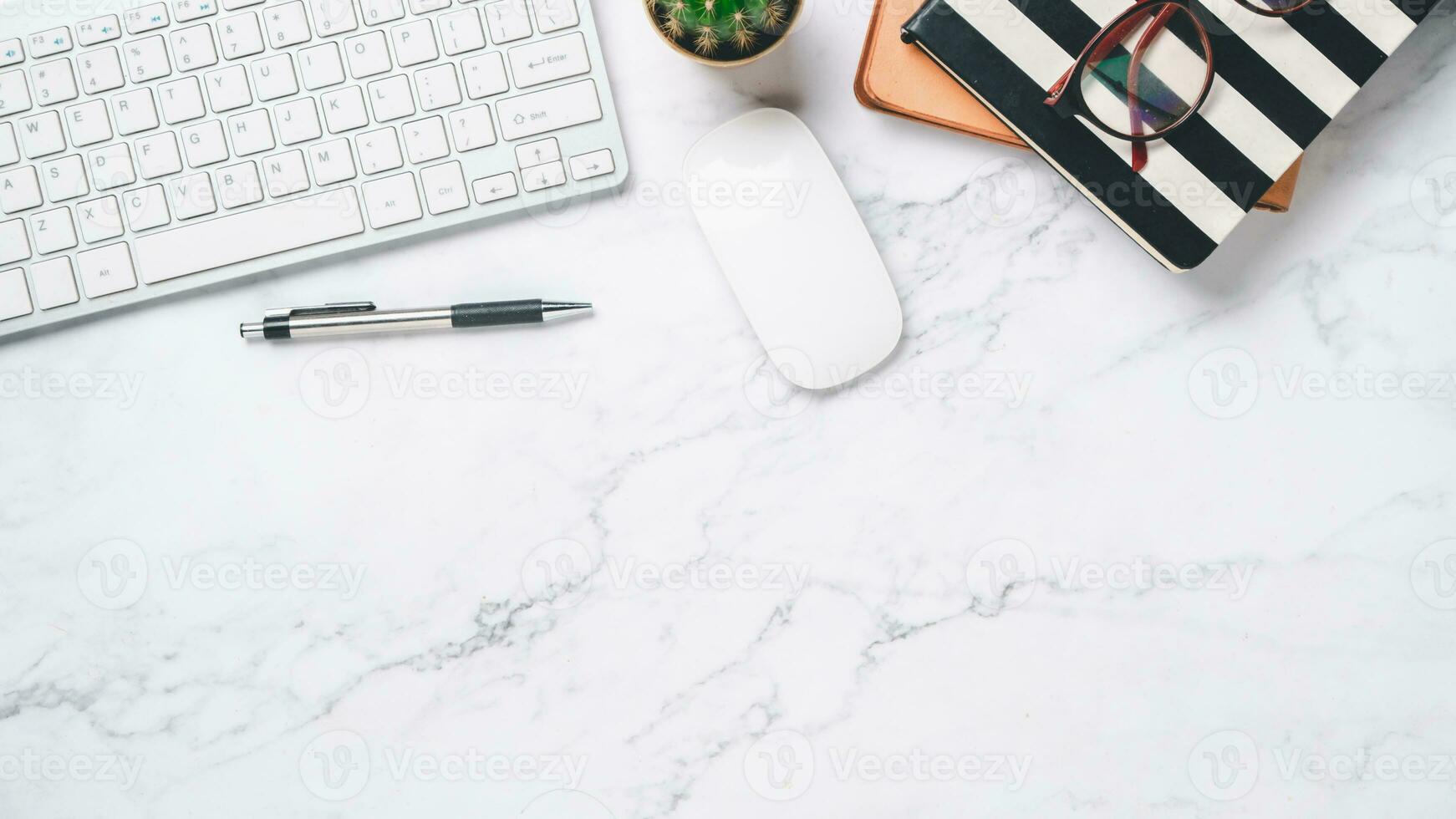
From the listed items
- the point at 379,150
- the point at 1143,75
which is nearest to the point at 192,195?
the point at 379,150

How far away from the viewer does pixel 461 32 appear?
1.94 ft

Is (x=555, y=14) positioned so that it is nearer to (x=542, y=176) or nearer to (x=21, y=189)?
(x=542, y=176)

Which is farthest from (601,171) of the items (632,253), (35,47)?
(35,47)

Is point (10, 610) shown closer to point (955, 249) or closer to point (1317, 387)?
point (955, 249)

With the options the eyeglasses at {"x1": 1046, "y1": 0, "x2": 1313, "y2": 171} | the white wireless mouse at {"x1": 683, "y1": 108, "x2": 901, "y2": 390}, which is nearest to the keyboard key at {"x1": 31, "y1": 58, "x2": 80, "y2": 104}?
the white wireless mouse at {"x1": 683, "y1": 108, "x2": 901, "y2": 390}

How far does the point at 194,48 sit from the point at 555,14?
24 cm

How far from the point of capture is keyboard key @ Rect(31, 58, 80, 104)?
0.60m

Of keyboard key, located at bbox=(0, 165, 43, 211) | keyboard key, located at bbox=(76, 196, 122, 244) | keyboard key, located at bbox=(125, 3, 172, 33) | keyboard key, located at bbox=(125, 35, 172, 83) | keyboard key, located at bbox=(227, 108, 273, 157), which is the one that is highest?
keyboard key, located at bbox=(125, 3, 172, 33)

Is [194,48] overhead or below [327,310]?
overhead

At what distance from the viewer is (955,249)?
2.09 feet

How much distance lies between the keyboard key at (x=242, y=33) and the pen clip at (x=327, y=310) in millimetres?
170

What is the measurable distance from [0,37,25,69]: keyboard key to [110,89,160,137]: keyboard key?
7 centimetres

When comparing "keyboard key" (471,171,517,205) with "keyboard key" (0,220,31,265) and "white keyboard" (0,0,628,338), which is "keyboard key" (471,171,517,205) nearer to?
"white keyboard" (0,0,628,338)

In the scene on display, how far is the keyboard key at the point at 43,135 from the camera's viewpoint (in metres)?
0.61
